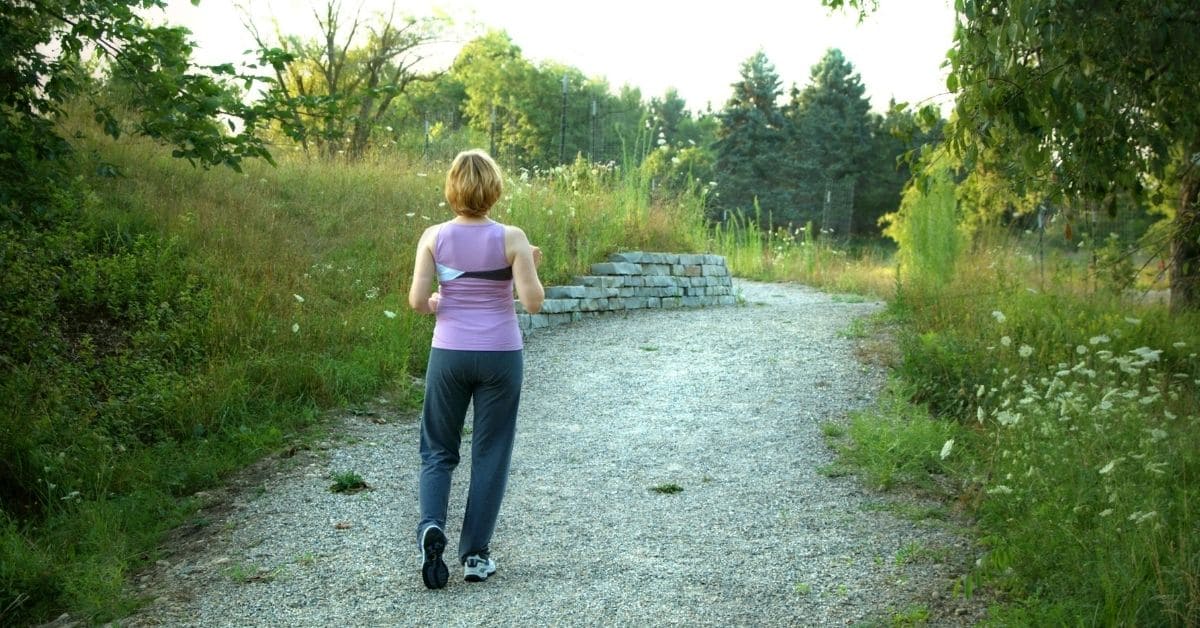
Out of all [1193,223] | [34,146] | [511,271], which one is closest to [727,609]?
[511,271]

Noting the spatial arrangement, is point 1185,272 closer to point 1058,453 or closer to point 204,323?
point 1058,453

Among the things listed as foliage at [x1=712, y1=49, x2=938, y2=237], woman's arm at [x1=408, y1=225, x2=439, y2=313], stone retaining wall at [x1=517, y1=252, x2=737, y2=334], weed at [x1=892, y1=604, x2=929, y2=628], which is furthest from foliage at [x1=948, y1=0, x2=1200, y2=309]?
foliage at [x1=712, y1=49, x2=938, y2=237]

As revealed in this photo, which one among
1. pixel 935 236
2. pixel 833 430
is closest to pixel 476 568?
pixel 833 430

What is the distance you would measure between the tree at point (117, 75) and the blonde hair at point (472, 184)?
9.69 feet

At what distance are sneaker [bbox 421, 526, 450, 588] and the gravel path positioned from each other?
0.08m

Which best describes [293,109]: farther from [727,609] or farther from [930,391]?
[930,391]

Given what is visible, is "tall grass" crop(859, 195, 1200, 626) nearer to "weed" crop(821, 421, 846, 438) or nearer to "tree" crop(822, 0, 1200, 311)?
"weed" crop(821, 421, 846, 438)

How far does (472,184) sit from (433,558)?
5.43 ft

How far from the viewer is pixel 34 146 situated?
20.4 feet

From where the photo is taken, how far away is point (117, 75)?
6613mm

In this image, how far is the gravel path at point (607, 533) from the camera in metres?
4.25

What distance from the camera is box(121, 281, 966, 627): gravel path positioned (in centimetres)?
425

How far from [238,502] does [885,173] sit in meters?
48.1

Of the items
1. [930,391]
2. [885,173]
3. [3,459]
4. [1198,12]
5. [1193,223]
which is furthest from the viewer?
[885,173]
